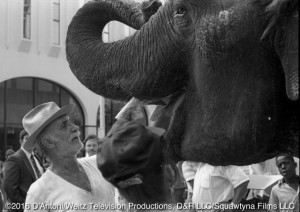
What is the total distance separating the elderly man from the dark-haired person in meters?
1.69

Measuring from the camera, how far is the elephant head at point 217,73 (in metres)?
1.60

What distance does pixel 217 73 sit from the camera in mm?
1724

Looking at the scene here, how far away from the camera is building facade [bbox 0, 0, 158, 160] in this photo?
13859 mm

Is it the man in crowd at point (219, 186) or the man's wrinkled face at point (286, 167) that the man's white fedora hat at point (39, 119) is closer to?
the man in crowd at point (219, 186)

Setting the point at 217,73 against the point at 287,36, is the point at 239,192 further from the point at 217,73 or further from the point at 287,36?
the point at 287,36

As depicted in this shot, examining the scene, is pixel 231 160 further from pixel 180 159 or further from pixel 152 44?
pixel 152 44

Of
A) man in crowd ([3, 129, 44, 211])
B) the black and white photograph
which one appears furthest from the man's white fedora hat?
man in crowd ([3, 129, 44, 211])

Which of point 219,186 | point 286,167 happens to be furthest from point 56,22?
point 286,167

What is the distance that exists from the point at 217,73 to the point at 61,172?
Result: 53.1 inches

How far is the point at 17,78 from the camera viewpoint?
46.5 ft

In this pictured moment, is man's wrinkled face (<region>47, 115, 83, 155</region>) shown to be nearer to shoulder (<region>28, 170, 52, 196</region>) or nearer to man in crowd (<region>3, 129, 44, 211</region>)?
shoulder (<region>28, 170, 52, 196</region>)

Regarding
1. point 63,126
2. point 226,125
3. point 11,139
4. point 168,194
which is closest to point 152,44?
point 226,125

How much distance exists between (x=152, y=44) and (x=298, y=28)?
0.59 m

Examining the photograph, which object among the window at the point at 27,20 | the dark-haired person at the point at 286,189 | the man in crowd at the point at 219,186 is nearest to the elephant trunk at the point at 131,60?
the dark-haired person at the point at 286,189
